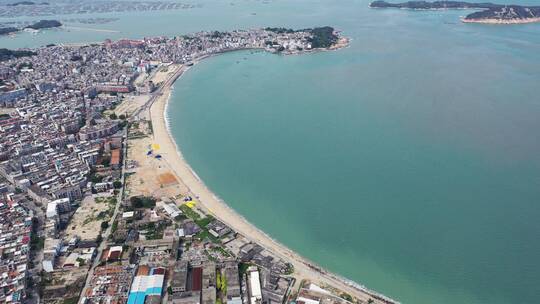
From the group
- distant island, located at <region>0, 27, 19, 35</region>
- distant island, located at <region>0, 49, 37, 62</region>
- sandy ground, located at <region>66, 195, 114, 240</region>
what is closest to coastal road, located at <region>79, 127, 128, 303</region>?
sandy ground, located at <region>66, 195, 114, 240</region>

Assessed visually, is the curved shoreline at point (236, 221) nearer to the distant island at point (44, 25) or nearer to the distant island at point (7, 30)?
Result: the distant island at point (7, 30)

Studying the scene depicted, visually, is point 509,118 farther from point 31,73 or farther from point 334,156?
point 31,73

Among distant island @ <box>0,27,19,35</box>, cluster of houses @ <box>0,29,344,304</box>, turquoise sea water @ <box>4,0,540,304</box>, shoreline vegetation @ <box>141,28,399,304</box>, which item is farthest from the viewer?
distant island @ <box>0,27,19,35</box>

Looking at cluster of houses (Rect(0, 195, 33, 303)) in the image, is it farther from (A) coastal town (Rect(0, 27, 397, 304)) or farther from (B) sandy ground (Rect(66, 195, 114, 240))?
(B) sandy ground (Rect(66, 195, 114, 240))

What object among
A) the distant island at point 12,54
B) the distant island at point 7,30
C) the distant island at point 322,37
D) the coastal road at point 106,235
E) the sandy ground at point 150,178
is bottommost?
the coastal road at point 106,235

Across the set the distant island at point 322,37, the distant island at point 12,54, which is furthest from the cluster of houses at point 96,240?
the distant island at point 322,37
